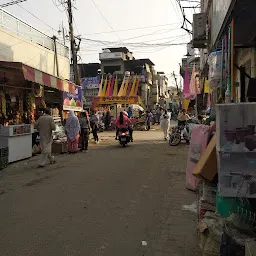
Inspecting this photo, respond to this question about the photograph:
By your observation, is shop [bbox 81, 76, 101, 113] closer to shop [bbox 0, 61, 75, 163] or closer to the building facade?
shop [bbox 0, 61, 75, 163]

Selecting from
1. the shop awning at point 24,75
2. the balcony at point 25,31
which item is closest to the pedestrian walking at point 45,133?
the shop awning at point 24,75

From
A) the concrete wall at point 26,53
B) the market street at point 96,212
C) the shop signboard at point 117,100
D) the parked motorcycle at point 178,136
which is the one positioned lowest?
the market street at point 96,212

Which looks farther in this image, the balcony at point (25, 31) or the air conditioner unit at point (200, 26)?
the air conditioner unit at point (200, 26)

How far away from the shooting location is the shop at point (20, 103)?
10.9m

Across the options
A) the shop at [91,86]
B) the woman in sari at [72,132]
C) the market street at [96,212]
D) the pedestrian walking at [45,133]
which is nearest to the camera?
the market street at [96,212]

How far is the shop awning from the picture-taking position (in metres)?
11.2

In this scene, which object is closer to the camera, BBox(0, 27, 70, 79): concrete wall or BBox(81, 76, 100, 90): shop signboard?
BBox(0, 27, 70, 79): concrete wall

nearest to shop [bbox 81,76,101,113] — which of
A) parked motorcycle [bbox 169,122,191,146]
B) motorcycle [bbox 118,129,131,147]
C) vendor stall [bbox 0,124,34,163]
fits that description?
parked motorcycle [bbox 169,122,191,146]

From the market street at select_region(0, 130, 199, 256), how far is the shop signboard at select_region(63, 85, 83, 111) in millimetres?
8611

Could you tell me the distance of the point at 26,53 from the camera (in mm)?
16062

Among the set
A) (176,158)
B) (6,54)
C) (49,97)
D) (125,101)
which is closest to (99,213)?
(176,158)

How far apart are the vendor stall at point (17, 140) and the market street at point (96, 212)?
3.74 ft

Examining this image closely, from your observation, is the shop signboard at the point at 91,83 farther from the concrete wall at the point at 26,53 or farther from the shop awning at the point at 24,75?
the shop awning at the point at 24,75

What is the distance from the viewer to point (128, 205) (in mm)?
5844
